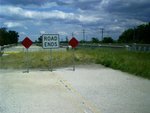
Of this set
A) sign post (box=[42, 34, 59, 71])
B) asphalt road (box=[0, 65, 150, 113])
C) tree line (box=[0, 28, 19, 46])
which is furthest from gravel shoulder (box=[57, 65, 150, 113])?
tree line (box=[0, 28, 19, 46])

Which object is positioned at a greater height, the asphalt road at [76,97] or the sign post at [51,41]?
the sign post at [51,41]

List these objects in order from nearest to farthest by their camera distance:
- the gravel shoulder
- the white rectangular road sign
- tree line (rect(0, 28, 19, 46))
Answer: the gravel shoulder → the white rectangular road sign → tree line (rect(0, 28, 19, 46))

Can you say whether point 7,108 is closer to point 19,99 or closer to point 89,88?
point 19,99

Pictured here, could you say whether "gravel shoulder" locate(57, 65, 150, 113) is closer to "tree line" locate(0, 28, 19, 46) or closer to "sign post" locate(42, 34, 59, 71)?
"sign post" locate(42, 34, 59, 71)

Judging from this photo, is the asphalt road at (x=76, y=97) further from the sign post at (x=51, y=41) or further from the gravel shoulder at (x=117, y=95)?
the sign post at (x=51, y=41)

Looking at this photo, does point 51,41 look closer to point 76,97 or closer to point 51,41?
point 51,41

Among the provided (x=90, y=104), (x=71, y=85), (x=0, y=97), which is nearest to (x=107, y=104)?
(x=90, y=104)

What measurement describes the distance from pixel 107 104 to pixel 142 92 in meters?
2.84

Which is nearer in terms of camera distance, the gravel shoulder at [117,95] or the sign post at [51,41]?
the gravel shoulder at [117,95]

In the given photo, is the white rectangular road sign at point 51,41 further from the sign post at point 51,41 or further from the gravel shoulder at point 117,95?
the gravel shoulder at point 117,95

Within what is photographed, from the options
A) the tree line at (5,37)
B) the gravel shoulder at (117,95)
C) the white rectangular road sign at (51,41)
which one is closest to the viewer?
the gravel shoulder at (117,95)

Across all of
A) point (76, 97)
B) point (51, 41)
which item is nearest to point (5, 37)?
point (51, 41)

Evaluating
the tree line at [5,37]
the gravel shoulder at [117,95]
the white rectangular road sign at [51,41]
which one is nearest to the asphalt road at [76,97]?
the gravel shoulder at [117,95]

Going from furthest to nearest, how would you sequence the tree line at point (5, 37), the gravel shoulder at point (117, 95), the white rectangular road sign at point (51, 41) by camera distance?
1. the tree line at point (5, 37)
2. the white rectangular road sign at point (51, 41)
3. the gravel shoulder at point (117, 95)
